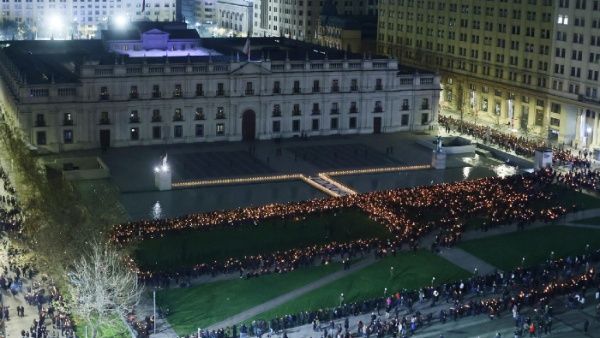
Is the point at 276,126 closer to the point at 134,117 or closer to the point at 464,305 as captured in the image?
the point at 134,117

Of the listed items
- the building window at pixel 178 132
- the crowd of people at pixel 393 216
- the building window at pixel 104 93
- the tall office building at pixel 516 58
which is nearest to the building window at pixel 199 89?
the building window at pixel 178 132

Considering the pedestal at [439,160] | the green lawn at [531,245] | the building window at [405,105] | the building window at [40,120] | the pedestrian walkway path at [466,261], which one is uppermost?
the building window at [405,105]

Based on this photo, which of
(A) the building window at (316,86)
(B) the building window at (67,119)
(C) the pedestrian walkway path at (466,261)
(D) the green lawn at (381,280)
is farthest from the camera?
(A) the building window at (316,86)

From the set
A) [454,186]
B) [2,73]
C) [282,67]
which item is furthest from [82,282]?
[2,73]

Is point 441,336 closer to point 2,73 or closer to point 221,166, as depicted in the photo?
point 221,166

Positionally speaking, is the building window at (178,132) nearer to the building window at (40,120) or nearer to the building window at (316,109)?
the building window at (40,120)

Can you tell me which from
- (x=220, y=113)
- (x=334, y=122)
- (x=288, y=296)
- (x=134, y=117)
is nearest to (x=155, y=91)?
(x=134, y=117)

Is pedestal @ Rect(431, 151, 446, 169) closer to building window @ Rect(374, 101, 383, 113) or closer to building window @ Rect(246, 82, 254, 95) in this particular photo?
building window @ Rect(374, 101, 383, 113)
